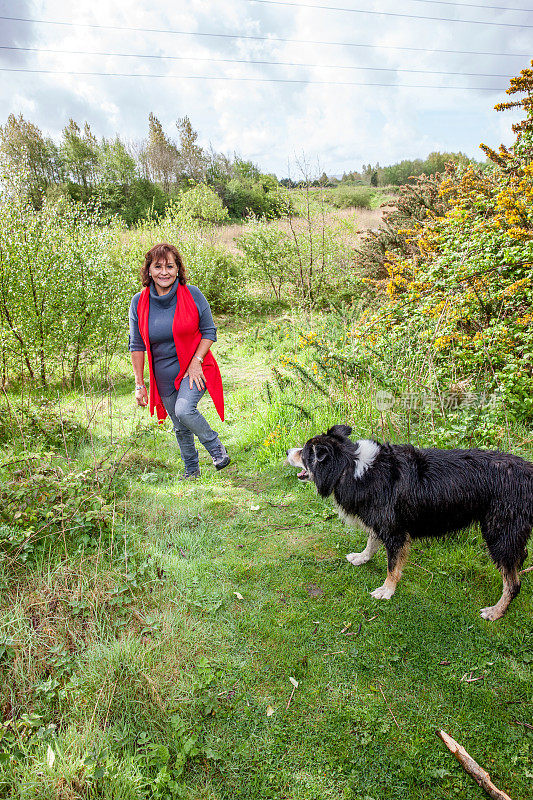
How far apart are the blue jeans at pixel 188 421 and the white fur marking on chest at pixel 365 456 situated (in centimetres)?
184

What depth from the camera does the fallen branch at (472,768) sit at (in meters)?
1.73

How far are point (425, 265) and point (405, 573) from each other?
348 cm

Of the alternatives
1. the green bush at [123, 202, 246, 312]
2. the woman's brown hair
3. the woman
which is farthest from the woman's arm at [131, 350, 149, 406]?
the green bush at [123, 202, 246, 312]

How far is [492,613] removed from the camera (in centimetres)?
256

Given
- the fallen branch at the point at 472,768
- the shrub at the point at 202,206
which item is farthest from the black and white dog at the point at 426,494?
the shrub at the point at 202,206

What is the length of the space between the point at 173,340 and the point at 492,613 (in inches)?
132

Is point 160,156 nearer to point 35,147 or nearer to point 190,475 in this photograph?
point 35,147

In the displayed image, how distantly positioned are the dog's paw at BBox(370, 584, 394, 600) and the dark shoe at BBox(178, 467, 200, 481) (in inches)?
90.1

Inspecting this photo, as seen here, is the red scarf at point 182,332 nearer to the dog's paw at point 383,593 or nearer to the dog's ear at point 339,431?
the dog's ear at point 339,431

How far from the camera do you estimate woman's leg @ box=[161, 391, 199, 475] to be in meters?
4.21

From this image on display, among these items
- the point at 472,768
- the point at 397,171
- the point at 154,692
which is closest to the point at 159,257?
the point at 154,692

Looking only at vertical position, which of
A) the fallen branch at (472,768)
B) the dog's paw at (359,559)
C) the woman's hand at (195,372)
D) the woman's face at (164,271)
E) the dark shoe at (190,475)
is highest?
the woman's face at (164,271)

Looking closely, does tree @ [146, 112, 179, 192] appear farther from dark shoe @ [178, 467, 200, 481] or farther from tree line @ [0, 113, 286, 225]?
dark shoe @ [178, 467, 200, 481]

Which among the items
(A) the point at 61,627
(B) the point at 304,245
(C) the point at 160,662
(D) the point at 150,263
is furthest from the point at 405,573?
(B) the point at 304,245
